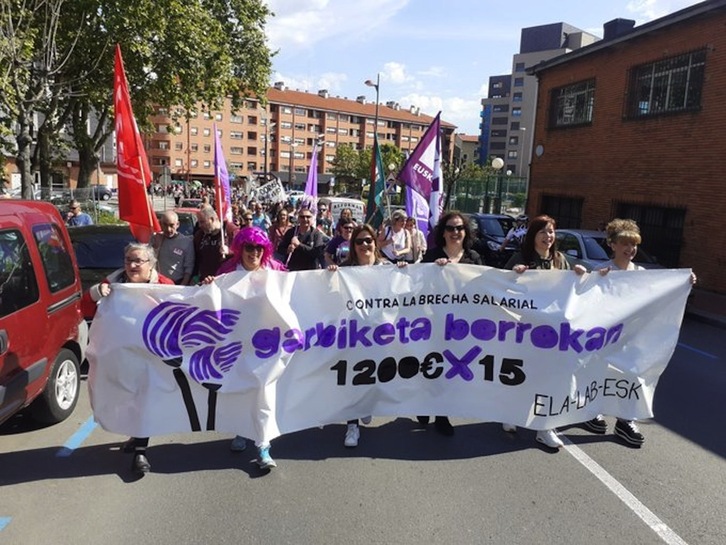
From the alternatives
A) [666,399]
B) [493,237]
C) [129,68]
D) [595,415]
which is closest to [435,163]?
[666,399]

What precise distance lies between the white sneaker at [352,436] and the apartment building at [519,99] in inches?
3569

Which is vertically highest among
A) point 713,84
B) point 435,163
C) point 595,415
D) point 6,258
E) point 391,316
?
point 713,84

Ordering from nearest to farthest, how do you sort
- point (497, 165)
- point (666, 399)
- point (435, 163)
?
point (666, 399) < point (435, 163) < point (497, 165)

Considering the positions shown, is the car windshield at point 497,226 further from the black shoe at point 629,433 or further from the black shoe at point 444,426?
the black shoe at point 444,426

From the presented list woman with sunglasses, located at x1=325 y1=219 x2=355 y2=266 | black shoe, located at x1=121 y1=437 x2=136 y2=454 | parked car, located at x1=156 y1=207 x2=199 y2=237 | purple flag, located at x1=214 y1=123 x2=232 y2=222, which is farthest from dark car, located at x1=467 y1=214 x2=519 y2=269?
black shoe, located at x1=121 y1=437 x2=136 y2=454

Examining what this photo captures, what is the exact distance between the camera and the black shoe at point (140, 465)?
12.9ft

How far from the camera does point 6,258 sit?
161 inches

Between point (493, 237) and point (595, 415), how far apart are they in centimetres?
1263

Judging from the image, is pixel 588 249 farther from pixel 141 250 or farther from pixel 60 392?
pixel 60 392

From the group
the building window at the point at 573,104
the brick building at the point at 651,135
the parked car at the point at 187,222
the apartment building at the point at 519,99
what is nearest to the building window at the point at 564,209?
the brick building at the point at 651,135

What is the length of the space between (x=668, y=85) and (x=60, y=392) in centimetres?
1678

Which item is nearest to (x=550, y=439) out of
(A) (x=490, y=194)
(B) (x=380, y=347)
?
(B) (x=380, y=347)

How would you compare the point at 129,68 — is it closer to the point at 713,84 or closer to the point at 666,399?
the point at 713,84

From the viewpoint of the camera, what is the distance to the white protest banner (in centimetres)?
401
